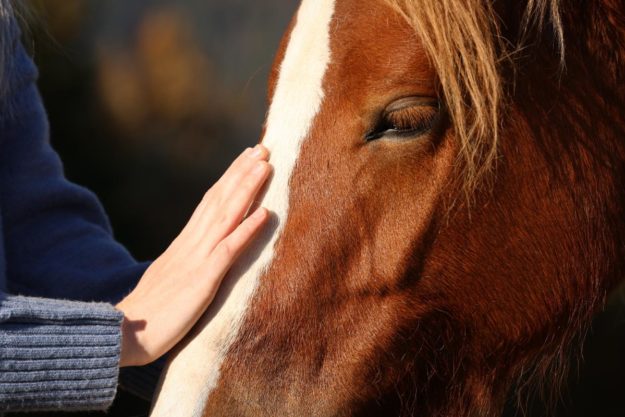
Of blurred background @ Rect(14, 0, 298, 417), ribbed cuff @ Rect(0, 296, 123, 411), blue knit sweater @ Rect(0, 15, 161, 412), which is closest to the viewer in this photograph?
ribbed cuff @ Rect(0, 296, 123, 411)

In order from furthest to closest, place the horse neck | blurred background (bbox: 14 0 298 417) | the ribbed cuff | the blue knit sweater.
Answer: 1. blurred background (bbox: 14 0 298 417)
2. the blue knit sweater
3. the horse neck
4. the ribbed cuff

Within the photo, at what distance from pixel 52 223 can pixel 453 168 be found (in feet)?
2.65

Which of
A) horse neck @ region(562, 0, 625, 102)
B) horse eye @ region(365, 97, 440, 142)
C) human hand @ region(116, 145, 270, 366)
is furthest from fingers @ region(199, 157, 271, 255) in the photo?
horse neck @ region(562, 0, 625, 102)

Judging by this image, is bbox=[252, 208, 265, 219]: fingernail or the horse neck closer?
bbox=[252, 208, 265, 219]: fingernail

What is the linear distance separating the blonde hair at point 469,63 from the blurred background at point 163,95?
2.18 m

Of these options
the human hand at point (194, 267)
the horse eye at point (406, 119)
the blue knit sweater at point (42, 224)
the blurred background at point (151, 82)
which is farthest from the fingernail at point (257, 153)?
the blurred background at point (151, 82)

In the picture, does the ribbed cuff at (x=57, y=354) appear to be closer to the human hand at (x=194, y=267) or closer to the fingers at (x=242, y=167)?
the human hand at (x=194, y=267)

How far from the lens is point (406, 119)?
124 centimetres

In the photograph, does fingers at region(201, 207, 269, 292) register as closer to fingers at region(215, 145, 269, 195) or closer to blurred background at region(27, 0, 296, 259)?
fingers at region(215, 145, 269, 195)

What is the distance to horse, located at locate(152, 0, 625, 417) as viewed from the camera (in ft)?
4.03

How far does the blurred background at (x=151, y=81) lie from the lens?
11.2 ft

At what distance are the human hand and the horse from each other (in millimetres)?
28

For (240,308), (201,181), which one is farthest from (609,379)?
(240,308)

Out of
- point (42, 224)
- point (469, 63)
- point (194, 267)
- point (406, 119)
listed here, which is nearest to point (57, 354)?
point (194, 267)
